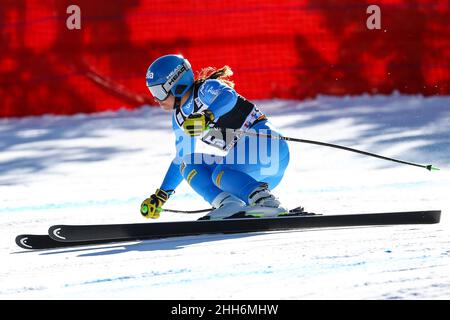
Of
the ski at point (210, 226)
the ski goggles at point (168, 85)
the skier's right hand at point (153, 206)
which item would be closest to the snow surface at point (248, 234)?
the ski at point (210, 226)

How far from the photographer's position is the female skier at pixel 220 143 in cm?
541

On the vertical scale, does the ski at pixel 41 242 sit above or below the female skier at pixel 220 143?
below

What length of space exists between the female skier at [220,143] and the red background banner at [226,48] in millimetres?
5695

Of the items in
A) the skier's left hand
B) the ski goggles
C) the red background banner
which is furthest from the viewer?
the red background banner

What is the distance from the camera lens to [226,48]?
449 inches

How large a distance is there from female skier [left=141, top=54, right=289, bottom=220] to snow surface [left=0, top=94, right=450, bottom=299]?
0.92 ft

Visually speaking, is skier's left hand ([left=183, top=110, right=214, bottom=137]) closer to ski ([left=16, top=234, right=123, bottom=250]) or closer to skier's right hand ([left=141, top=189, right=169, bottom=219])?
skier's right hand ([left=141, top=189, right=169, bottom=219])

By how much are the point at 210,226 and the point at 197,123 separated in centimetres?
57

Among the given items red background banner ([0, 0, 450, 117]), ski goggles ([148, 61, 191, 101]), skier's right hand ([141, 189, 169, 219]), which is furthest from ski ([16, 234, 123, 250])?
red background banner ([0, 0, 450, 117])

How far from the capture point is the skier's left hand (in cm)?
539

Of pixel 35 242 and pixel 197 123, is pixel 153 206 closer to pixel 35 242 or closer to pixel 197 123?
pixel 197 123

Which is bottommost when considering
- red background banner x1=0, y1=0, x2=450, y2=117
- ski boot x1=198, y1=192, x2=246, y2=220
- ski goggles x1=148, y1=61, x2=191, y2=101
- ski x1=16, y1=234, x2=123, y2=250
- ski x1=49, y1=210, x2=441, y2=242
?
ski x1=16, y1=234, x2=123, y2=250

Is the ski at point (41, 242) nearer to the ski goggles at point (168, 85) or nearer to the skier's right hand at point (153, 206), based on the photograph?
the skier's right hand at point (153, 206)

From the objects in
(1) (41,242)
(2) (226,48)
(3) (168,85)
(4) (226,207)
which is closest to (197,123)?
(3) (168,85)
